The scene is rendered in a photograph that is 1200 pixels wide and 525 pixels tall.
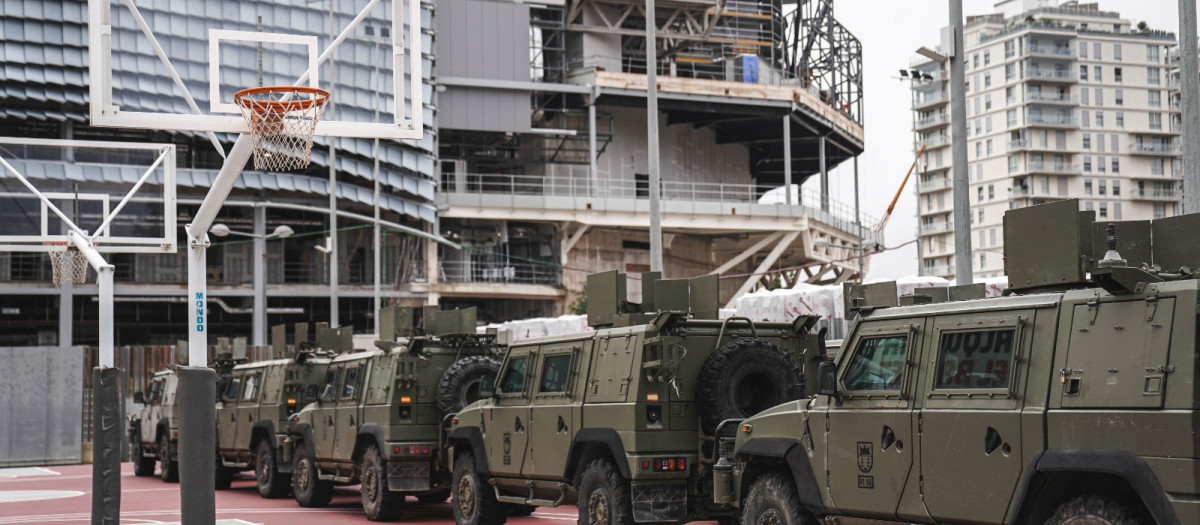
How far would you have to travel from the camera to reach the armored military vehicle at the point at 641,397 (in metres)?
13.4

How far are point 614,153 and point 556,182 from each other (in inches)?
126

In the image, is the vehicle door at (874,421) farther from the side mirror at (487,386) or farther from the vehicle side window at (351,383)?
the vehicle side window at (351,383)

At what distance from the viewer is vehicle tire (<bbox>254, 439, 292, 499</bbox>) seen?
23.4 metres

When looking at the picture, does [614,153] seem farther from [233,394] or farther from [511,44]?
[233,394]

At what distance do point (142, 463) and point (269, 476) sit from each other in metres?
9.08

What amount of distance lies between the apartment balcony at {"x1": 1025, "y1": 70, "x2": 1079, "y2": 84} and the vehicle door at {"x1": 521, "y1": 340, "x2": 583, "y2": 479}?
10264 centimetres

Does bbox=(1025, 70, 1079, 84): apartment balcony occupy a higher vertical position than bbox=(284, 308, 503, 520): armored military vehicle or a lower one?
higher

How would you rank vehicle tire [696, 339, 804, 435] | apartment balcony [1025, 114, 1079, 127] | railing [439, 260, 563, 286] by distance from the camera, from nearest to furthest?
vehicle tire [696, 339, 804, 435]
railing [439, 260, 563, 286]
apartment balcony [1025, 114, 1079, 127]

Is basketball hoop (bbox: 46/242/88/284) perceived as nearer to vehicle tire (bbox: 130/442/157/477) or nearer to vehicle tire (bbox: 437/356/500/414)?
vehicle tire (bbox: 437/356/500/414)

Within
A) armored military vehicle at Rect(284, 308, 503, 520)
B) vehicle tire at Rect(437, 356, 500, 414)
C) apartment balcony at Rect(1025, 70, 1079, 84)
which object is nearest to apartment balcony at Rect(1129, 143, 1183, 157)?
apartment balcony at Rect(1025, 70, 1079, 84)

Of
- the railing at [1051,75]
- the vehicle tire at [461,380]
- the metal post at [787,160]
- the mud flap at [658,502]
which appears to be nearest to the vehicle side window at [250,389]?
the vehicle tire at [461,380]

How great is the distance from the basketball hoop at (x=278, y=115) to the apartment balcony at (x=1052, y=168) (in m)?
107

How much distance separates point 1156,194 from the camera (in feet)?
379

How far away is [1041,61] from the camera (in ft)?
367
